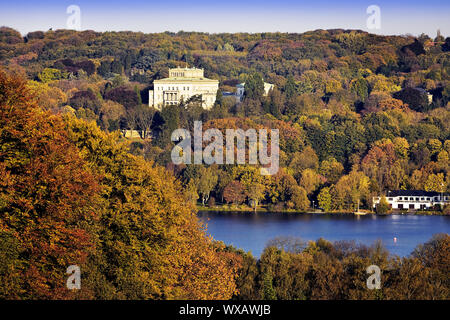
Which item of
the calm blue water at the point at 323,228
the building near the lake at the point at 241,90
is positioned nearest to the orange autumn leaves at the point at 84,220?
the calm blue water at the point at 323,228

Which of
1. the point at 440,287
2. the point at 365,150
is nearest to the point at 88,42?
the point at 365,150

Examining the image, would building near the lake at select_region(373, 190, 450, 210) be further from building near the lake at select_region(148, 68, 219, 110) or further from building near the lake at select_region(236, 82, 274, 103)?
building near the lake at select_region(148, 68, 219, 110)

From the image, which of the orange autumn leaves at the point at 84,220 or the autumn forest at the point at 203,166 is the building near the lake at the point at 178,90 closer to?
the autumn forest at the point at 203,166

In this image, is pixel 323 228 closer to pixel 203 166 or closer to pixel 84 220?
pixel 203 166

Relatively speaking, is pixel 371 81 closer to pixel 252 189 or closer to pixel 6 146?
pixel 252 189
